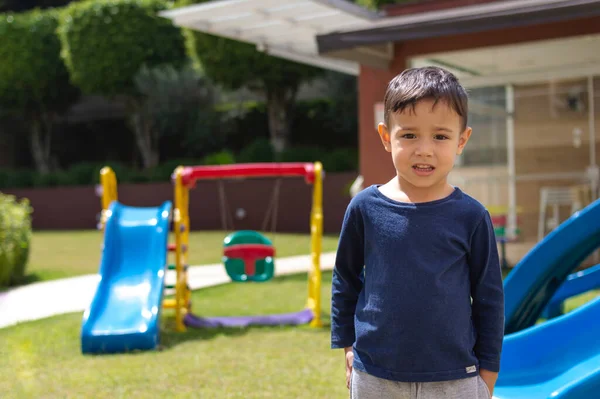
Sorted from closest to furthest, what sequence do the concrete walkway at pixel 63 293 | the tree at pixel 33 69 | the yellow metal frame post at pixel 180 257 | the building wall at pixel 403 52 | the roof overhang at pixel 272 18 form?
1. the yellow metal frame post at pixel 180 257
2. the concrete walkway at pixel 63 293
3. the building wall at pixel 403 52
4. the roof overhang at pixel 272 18
5. the tree at pixel 33 69

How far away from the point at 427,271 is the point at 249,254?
5350mm

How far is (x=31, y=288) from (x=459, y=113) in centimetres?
948

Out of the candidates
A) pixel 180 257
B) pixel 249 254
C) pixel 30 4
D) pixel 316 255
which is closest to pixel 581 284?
pixel 316 255

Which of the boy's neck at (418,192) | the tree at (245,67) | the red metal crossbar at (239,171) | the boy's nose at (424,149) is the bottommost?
the red metal crossbar at (239,171)

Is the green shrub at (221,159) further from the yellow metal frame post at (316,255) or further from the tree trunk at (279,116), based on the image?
the yellow metal frame post at (316,255)

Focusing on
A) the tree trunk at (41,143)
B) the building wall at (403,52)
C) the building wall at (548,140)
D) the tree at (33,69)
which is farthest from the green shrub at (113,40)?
the building wall at (548,140)

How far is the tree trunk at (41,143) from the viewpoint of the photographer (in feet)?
99.3

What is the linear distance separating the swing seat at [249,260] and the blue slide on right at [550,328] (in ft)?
11.6

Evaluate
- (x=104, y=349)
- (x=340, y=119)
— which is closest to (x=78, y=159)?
(x=340, y=119)

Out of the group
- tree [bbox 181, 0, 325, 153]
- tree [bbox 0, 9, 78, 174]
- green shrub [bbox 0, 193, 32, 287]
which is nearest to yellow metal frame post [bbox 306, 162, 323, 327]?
green shrub [bbox 0, 193, 32, 287]

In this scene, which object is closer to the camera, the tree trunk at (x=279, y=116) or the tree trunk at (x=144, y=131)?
the tree trunk at (x=279, y=116)

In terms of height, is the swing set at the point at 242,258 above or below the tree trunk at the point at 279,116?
below

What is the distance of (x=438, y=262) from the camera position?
2229 millimetres

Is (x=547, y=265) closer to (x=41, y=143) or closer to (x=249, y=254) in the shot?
(x=249, y=254)
